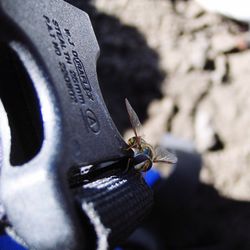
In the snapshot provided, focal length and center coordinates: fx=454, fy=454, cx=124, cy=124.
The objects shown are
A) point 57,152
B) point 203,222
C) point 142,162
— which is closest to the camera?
point 57,152

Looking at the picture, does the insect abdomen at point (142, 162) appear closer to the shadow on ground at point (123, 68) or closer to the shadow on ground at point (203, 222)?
the shadow on ground at point (203, 222)

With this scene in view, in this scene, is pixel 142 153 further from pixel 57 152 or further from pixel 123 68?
pixel 123 68

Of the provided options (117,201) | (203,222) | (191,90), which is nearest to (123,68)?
(191,90)

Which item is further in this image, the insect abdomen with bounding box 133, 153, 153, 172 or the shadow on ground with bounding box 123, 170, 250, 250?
the shadow on ground with bounding box 123, 170, 250, 250

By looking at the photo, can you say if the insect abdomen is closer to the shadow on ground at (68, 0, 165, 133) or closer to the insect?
the insect

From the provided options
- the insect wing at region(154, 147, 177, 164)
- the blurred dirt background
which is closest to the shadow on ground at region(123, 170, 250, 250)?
the blurred dirt background

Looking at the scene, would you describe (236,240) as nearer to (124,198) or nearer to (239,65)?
(239,65)

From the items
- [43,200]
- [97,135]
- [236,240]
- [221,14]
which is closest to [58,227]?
[43,200]

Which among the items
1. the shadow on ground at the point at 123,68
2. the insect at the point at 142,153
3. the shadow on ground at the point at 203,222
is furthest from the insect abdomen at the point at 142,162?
the shadow on ground at the point at 123,68
